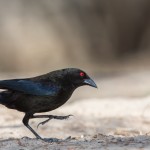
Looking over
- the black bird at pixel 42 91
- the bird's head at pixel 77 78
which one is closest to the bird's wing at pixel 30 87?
the black bird at pixel 42 91

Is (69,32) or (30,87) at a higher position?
(69,32)

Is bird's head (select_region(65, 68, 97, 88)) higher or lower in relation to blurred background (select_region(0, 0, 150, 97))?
lower

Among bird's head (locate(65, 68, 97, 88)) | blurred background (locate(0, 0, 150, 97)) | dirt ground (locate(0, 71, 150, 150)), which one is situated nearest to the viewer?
dirt ground (locate(0, 71, 150, 150))

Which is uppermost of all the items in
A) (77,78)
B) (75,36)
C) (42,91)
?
(75,36)

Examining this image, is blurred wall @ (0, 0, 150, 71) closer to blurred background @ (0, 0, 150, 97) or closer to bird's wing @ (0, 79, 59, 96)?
blurred background @ (0, 0, 150, 97)

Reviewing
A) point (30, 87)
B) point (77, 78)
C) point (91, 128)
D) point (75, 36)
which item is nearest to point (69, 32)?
point (75, 36)

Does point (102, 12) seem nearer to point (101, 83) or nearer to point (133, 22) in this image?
point (133, 22)

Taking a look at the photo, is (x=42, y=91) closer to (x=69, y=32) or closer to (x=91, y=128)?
(x=91, y=128)

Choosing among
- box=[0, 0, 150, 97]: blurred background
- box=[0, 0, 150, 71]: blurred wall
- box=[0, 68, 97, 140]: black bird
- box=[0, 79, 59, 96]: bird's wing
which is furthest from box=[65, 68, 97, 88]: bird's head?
box=[0, 0, 150, 71]: blurred wall
